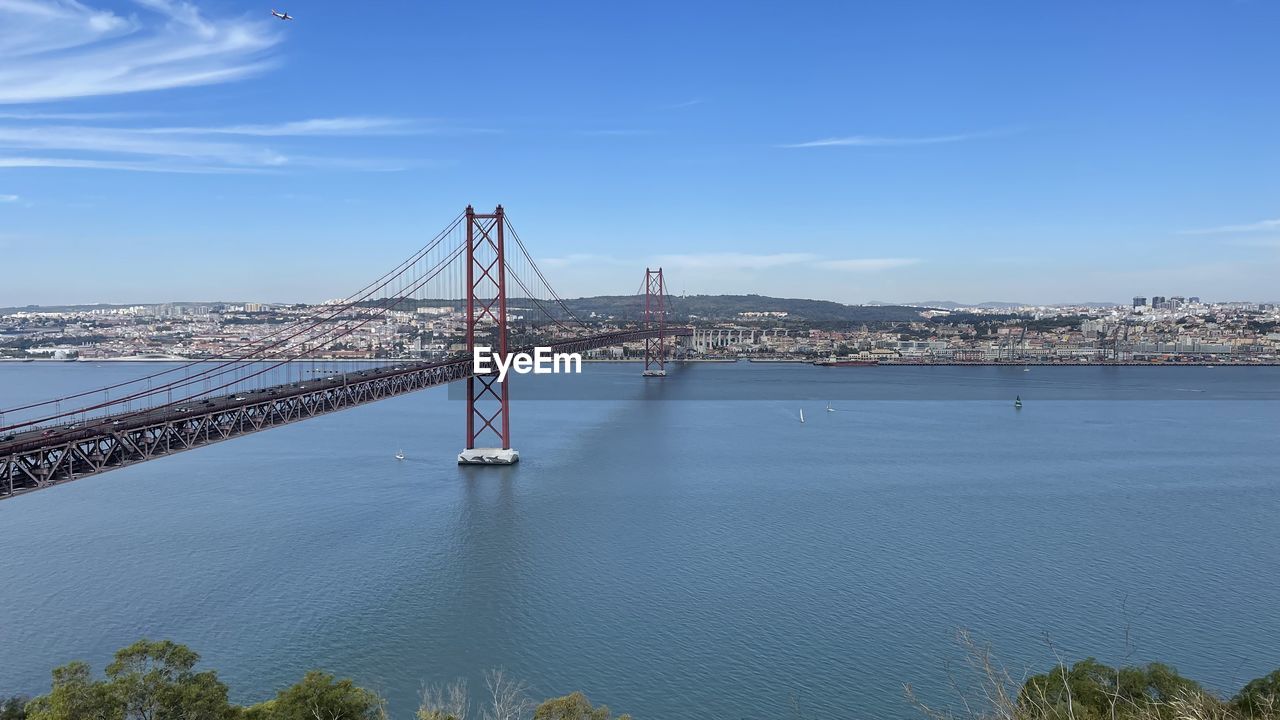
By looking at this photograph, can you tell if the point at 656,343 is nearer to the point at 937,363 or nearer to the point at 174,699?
the point at 937,363

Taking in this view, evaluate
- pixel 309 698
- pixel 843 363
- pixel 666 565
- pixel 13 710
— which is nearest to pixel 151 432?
pixel 13 710

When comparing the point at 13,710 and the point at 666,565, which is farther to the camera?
the point at 666,565

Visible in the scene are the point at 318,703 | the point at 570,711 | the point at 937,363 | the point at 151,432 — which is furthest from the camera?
the point at 937,363

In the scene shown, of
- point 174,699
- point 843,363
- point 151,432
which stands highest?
point 151,432

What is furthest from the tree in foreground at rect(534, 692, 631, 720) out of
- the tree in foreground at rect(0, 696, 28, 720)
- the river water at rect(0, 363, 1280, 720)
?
the tree in foreground at rect(0, 696, 28, 720)

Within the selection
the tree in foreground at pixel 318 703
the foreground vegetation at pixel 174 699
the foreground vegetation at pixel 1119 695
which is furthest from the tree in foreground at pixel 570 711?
the foreground vegetation at pixel 1119 695

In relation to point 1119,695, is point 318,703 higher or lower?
lower

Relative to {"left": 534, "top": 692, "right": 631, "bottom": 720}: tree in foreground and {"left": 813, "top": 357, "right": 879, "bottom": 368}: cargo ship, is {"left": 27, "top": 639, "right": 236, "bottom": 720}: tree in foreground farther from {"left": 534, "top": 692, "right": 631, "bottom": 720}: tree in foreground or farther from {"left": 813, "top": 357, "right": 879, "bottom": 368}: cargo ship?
{"left": 813, "top": 357, "right": 879, "bottom": 368}: cargo ship
